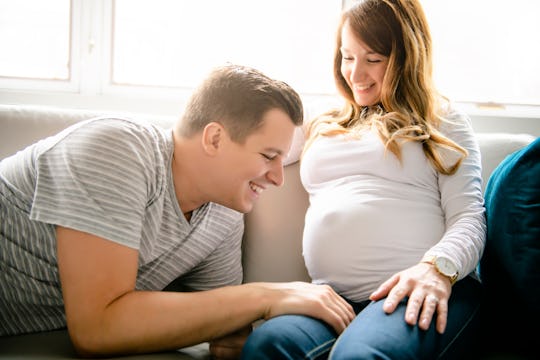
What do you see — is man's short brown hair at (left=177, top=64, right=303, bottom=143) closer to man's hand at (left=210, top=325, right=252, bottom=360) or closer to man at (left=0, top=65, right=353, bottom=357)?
man at (left=0, top=65, right=353, bottom=357)

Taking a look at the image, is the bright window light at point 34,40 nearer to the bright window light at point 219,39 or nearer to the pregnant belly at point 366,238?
the bright window light at point 219,39

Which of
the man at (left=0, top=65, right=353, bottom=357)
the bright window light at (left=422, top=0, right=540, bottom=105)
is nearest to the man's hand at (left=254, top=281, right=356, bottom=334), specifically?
the man at (left=0, top=65, right=353, bottom=357)

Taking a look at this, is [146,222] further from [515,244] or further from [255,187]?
[515,244]

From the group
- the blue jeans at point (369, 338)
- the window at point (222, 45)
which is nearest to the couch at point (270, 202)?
the blue jeans at point (369, 338)

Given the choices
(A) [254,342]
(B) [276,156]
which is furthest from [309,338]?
(B) [276,156]

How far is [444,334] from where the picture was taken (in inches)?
40.7

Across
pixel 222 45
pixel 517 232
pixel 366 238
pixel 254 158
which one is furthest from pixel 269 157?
pixel 222 45

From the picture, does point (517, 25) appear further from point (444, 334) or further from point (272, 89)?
point (444, 334)

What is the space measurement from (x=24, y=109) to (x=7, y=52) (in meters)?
0.83

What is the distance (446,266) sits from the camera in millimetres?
1124

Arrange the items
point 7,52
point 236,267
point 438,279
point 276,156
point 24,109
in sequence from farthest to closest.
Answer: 1. point 7,52
2. point 24,109
3. point 236,267
4. point 276,156
5. point 438,279

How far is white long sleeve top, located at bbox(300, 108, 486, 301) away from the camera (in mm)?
1235

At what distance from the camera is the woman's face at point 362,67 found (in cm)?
145

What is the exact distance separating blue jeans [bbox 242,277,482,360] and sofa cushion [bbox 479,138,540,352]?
0.13 m
